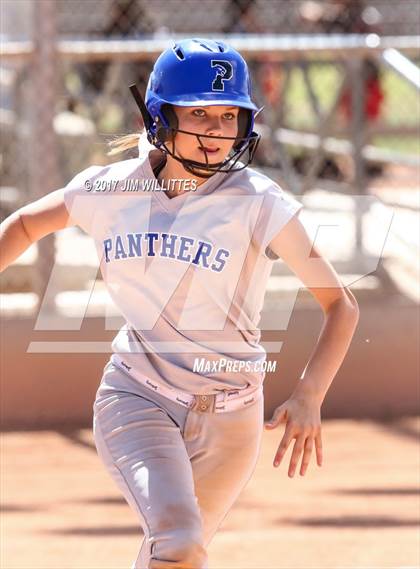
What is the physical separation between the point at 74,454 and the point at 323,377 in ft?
10.9

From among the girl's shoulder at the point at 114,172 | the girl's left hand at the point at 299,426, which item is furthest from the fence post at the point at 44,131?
the girl's left hand at the point at 299,426

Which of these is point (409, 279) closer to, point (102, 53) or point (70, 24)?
point (102, 53)

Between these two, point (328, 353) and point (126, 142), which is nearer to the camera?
point (328, 353)

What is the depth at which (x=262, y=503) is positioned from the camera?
5426 mm

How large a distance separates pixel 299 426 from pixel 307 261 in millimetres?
442

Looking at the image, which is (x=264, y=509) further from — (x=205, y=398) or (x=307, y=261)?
(x=307, y=261)

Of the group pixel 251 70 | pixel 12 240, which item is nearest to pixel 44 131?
pixel 251 70

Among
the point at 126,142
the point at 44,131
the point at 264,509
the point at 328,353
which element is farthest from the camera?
the point at 44,131

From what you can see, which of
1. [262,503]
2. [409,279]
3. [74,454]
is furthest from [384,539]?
[409,279]

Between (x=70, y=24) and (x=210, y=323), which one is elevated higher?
(x=210, y=323)

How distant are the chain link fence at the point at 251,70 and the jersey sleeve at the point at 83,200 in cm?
262

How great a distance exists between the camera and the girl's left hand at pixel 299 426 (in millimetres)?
3006

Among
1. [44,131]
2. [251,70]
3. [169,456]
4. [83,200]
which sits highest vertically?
[83,200]

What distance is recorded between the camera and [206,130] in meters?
3.25
